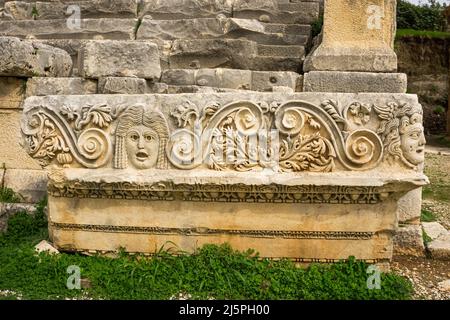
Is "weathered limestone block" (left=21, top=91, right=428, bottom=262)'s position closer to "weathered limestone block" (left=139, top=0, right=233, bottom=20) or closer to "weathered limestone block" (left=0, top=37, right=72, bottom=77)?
"weathered limestone block" (left=0, top=37, right=72, bottom=77)

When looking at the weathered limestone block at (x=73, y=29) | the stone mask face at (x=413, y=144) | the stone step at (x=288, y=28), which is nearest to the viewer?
the stone mask face at (x=413, y=144)

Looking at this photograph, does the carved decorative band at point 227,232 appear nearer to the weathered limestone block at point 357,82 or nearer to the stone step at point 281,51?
the weathered limestone block at point 357,82

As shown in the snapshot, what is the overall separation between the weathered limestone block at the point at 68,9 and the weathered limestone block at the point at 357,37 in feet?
13.6

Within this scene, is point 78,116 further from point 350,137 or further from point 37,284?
point 350,137

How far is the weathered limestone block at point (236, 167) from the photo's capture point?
3316mm

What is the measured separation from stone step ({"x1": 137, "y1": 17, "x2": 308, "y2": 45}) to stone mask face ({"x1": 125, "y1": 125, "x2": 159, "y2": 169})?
13.1 ft

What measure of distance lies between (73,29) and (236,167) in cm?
512

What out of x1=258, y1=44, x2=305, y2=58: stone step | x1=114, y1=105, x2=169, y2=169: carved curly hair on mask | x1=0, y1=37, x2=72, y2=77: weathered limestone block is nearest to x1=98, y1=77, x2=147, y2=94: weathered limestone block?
x1=0, y1=37, x2=72, y2=77: weathered limestone block

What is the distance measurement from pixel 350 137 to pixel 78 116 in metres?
1.82

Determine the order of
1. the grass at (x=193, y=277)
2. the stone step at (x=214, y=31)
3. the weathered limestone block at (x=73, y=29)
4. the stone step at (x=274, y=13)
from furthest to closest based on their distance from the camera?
the stone step at (x=274, y=13) < the weathered limestone block at (x=73, y=29) < the stone step at (x=214, y=31) < the grass at (x=193, y=277)

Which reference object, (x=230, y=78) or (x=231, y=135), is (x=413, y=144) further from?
(x=230, y=78)

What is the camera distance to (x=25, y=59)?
4605 mm

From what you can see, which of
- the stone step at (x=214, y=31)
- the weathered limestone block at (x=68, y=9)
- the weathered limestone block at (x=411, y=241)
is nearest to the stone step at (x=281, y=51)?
the stone step at (x=214, y=31)

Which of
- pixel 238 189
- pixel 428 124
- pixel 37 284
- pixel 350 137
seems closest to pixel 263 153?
pixel 238 189
